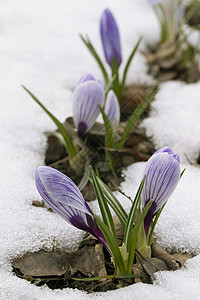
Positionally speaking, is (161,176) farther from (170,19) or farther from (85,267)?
(170,19)

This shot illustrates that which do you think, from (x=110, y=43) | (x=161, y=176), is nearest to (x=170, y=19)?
(x=110, y=43)

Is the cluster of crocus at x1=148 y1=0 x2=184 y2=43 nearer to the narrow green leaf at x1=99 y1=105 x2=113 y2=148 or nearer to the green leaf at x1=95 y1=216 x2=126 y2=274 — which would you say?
the narrow green leaf at x1=99 y1=105 x2=113 y2=148

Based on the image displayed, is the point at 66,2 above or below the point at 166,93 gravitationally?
above

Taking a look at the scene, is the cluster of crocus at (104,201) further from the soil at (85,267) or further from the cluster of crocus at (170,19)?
the cluster of crocus at (170,19)

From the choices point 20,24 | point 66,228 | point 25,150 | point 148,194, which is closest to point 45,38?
point 20,24

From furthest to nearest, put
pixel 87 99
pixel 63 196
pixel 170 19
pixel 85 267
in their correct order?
1. pixel 170 19
2. pixel 87 99
3. pixel 85 267
4. pixel 63 196

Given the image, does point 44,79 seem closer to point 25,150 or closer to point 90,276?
point 25,150

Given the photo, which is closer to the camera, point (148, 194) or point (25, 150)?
point (148, 194)
